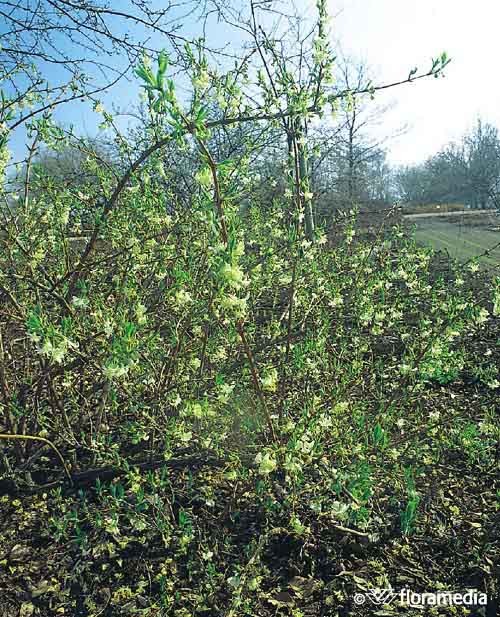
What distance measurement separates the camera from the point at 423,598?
2.06 metres

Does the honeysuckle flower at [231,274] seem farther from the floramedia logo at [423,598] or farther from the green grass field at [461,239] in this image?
the green grass field at [461,239]

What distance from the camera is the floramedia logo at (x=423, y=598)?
204cm

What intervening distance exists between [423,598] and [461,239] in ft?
38.6

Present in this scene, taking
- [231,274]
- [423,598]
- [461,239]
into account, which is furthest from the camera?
[461,239]

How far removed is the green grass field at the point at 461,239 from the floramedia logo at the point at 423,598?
23.4 feet

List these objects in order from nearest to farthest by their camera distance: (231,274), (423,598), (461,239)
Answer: (231,274) < (423,598) < (461,239)

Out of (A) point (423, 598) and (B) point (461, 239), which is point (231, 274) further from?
(B) point (461, 239)

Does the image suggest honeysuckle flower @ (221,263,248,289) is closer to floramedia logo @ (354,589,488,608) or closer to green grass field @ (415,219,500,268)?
floramedia logo @ (354,589,488,608)

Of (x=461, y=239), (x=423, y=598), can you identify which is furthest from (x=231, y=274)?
(x=461, y=239)

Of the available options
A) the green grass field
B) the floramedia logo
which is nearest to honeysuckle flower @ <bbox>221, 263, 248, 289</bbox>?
the floramedia logo

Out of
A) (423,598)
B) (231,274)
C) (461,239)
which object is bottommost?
(423,598)

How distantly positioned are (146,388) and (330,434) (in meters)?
1.02

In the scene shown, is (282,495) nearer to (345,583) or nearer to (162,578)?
(345,583)

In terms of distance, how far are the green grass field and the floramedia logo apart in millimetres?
7140
